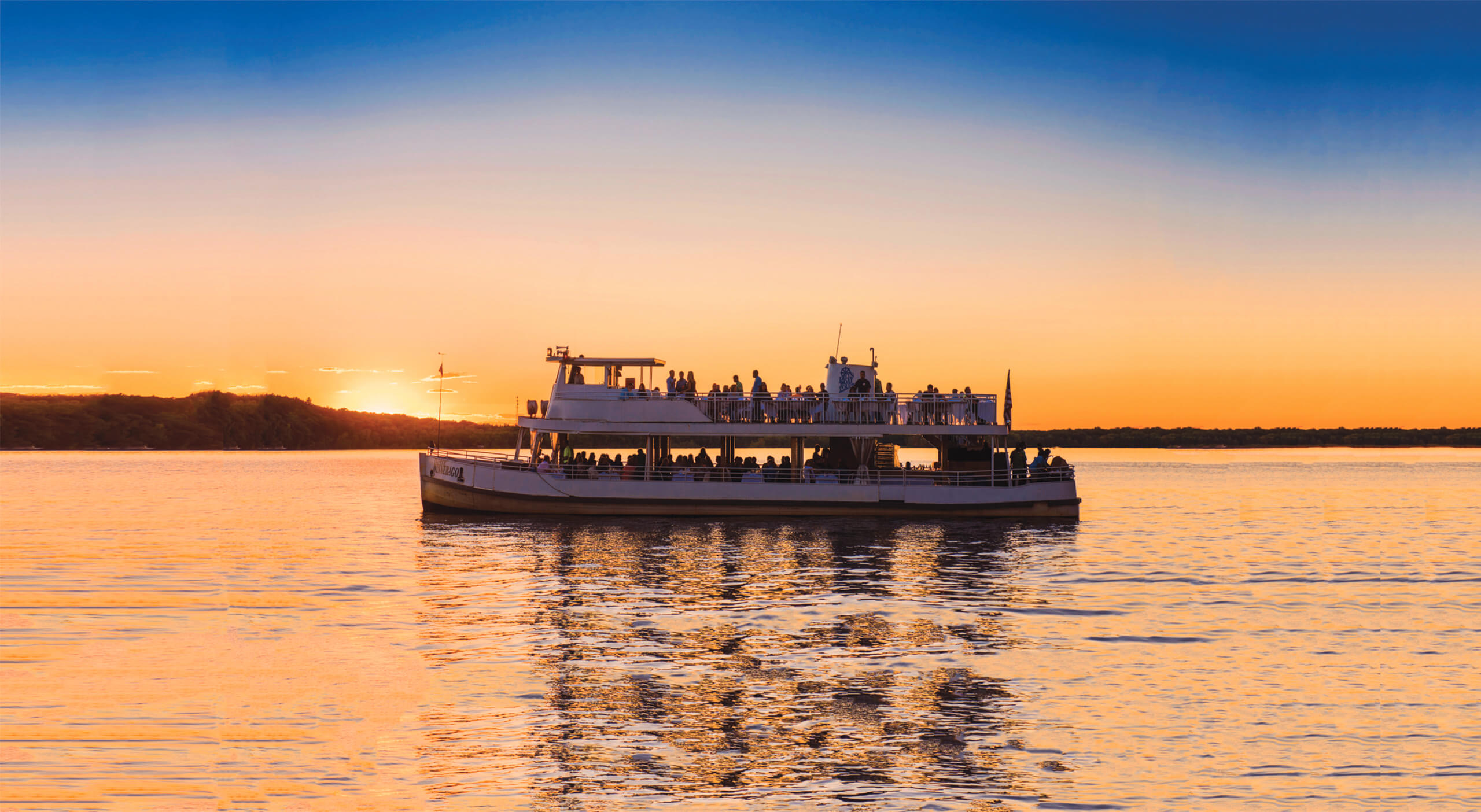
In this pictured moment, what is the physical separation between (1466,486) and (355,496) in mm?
91347

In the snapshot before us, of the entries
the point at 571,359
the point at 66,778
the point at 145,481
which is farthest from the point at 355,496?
the point at 66,778

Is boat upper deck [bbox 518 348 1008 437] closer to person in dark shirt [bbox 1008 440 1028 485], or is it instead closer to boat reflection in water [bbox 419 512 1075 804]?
person in dark shirt [bbox 1008 440 1028 485]

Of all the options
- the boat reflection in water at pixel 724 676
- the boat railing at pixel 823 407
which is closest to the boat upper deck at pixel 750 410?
the boat railing at pixel 823 407

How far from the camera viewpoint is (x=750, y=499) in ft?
133

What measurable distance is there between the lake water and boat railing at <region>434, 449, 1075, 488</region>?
4520mm

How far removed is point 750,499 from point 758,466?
7.72 ft

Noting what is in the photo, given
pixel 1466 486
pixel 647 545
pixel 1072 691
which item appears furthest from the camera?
pixel 1466 486

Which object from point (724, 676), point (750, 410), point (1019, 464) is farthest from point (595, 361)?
point (724, 676)

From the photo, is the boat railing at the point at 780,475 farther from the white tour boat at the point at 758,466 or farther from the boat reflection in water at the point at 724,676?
the boat reflection in water at the point at 724,676

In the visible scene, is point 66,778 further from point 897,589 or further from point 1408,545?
point 1408,545

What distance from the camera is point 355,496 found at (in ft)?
255

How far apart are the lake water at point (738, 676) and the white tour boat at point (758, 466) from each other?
13.4ft

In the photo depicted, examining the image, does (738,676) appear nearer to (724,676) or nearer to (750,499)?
(724,676)

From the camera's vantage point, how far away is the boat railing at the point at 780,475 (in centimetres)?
4094
